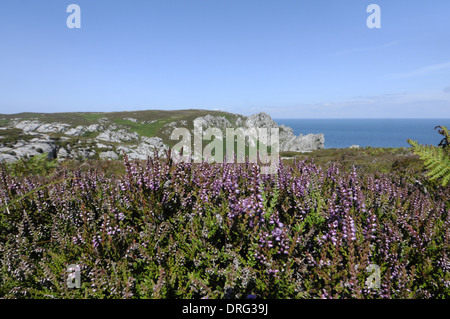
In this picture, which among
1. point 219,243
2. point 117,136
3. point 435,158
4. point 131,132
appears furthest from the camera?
point 131,132

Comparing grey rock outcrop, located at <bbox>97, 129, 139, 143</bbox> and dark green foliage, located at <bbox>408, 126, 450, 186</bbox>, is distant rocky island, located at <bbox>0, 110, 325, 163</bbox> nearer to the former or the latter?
grey rock outcrop, located at <bbox>97, 129, 139, 143</bbox>

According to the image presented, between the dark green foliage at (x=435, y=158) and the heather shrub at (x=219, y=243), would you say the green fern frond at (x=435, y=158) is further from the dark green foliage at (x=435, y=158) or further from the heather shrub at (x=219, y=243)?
the heather shrub at (x=219, y=243)

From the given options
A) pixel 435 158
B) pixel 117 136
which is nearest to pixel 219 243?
pixel 435 158

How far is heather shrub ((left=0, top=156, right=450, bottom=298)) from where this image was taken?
2141mm

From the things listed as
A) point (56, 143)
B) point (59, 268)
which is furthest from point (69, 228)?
point (56, 143)

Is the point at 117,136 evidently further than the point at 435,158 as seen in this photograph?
Yes

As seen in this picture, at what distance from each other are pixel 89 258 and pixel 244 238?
1.79 meters

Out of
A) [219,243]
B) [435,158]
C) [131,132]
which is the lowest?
[219,243]

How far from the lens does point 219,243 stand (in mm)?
2891

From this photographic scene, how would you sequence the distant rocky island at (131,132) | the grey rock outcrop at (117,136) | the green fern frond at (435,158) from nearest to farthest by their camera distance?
the green fern frond at (435,158) < the distant rocky island at (131,132) < the grey rock outcrop at (117,136)

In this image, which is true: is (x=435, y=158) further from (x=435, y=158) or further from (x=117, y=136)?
(x=117, y=136)

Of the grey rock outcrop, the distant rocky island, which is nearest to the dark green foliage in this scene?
the distant rocky island

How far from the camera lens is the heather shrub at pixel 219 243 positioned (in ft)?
7.02

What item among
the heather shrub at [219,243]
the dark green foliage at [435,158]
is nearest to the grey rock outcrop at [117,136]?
the heather shrub at [219,243]
